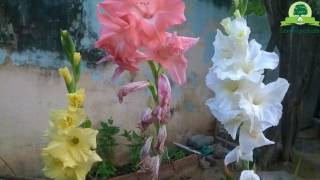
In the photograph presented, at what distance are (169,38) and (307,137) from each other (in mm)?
4584

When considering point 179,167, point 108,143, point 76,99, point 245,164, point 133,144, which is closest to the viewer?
point 76,99

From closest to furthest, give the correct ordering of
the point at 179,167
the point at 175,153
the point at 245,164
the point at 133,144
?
the point at 245,164 → the point at 133,144 → the point at 179,167 → the point at 175,153

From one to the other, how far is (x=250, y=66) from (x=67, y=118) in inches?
17.4

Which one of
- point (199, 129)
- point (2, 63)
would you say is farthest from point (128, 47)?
point (199, 129)

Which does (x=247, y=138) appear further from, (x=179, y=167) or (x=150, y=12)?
(x=179, y=167)

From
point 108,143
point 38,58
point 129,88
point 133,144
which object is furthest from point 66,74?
point 133,144

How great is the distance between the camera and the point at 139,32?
1.21m

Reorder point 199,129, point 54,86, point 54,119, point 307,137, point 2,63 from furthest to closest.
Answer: point 307,137
point 199,129
point 54,86
point 2,63
point 54,119

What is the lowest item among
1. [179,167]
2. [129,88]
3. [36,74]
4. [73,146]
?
[179,167]

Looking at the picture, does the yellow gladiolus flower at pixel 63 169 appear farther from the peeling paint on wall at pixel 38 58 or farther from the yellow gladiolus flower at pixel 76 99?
the peeling paint on wall at pixel 38 58

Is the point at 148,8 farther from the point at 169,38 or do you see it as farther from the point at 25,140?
the point at 25,140

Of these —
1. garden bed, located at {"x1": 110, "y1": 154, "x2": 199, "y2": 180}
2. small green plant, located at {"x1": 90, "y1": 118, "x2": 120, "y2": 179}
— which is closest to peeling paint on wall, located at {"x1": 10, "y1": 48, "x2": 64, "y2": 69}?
small green plant, located at {"x1": 90, "y1": 118, "x2": 120, "y2": 179}

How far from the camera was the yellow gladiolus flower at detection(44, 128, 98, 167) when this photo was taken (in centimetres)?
118

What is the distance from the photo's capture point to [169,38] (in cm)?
125
